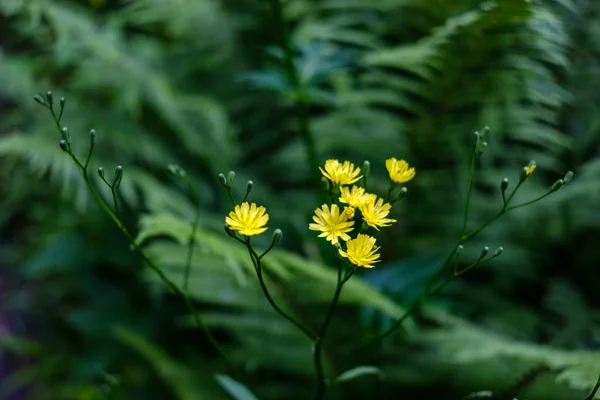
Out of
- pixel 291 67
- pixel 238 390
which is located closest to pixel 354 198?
pixel 238 390

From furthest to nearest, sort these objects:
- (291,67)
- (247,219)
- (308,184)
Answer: (308,184), (291,67), (247,219)

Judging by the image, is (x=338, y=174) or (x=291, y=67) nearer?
(x=338, y=174)

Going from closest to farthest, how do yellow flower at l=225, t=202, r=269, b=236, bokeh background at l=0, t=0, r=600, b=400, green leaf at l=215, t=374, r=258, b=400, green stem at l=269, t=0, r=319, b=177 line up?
yellow flower at l=225, t=202, r=269, b=236 < green leaf at l=215, t=374, r=258, b=400 < green stem at l=269, t=0, r=319, b=177 < bokeh background at l=0, t=0, r=600, b=400

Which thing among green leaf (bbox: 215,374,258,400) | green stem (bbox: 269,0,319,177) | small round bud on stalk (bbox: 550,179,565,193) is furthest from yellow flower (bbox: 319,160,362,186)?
green stem (bbox: 269,0,319,177)

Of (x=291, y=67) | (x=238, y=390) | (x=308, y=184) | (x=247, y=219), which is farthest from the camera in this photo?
(x=308, y=184)

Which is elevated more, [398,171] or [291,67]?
[291,67]

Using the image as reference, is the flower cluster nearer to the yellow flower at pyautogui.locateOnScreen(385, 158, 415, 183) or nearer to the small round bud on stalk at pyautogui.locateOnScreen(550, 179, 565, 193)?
the yellow flower at pyautogui.locateOnScreen(385, 158, 415, 183)

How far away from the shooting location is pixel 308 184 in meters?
1.42

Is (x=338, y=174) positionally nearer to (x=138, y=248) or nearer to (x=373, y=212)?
(x=373, y=212)

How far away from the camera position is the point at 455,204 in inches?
50.1

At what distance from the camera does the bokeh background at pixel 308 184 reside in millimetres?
971

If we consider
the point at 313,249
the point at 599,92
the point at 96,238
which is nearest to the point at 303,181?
the point at 313,249

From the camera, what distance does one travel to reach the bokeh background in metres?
0.97

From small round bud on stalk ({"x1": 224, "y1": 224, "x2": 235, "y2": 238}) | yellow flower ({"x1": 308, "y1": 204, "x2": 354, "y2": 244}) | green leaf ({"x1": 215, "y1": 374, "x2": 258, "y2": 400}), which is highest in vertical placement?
yellow flower ({"x1": 308, "y1": 204, "x2": 354, "y2": 244})
